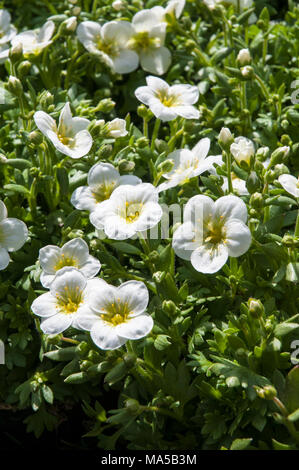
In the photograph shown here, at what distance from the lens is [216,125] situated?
2.87 meters

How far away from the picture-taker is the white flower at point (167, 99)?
2527mm

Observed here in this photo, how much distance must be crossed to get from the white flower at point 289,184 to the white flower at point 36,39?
4.60 feet

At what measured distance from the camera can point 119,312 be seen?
209 cm

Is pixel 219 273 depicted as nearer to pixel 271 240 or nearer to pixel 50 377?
pixel 271 240

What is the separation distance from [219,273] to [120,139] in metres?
0.77

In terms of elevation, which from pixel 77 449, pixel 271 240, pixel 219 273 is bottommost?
pixel 77 449

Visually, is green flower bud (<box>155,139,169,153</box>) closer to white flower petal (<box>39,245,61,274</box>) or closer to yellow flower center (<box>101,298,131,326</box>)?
white flower petal (<box>39,245,61,274</box>)

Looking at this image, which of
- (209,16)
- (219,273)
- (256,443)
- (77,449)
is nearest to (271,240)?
(219,273)

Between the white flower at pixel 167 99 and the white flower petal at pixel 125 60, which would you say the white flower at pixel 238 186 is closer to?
the white flower at pixel 167 99

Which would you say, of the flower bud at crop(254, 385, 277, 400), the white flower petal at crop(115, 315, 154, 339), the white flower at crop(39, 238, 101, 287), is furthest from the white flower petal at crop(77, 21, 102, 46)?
the flower bud at crop(254, 385, 277, 400)

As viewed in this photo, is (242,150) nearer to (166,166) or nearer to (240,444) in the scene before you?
(166,166)

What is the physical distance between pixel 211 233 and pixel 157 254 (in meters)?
0.22

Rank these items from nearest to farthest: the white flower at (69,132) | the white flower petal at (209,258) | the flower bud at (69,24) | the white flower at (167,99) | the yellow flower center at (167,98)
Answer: the white flower petal at (209,258)
the white flower at (69,132)
the white flower at (167,99)
the yellow flower center at (167,98)
the flower bud at (69,24)

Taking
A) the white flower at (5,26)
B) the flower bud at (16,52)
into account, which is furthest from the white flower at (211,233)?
the white flower at (5,26)
